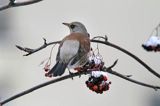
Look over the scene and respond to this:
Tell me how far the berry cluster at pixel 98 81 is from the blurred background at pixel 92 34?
1.78 metres

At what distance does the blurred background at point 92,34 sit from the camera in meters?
2.85

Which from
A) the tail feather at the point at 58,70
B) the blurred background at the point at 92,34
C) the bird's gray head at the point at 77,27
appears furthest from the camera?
the blurred background at the point at 92,34

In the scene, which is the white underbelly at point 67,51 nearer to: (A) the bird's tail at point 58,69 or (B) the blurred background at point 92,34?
(A) the bird's tail at point 58,69

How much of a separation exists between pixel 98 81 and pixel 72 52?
0.32ft

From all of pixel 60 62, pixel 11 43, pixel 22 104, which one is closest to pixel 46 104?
pixel 22 104

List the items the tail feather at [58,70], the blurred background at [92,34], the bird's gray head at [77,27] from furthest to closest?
the blurred background at [92,34] < the bird's gray head at [77,27] < the tail feather at [58,70]

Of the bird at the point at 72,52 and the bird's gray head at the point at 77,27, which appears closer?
the bird at the point at 72,52

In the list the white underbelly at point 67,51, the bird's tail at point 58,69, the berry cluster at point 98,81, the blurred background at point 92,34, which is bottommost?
the blurred background at point 92,34

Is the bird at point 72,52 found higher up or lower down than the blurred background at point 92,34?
higher up

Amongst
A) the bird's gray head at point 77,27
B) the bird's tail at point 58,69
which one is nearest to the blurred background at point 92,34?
the bird's gray head at point 77,27

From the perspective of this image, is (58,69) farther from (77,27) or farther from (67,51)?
(77,27)

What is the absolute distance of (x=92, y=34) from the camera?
2.79 meters

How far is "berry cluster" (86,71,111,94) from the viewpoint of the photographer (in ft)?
3.10

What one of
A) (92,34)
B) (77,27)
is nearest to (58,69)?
(77,27)
